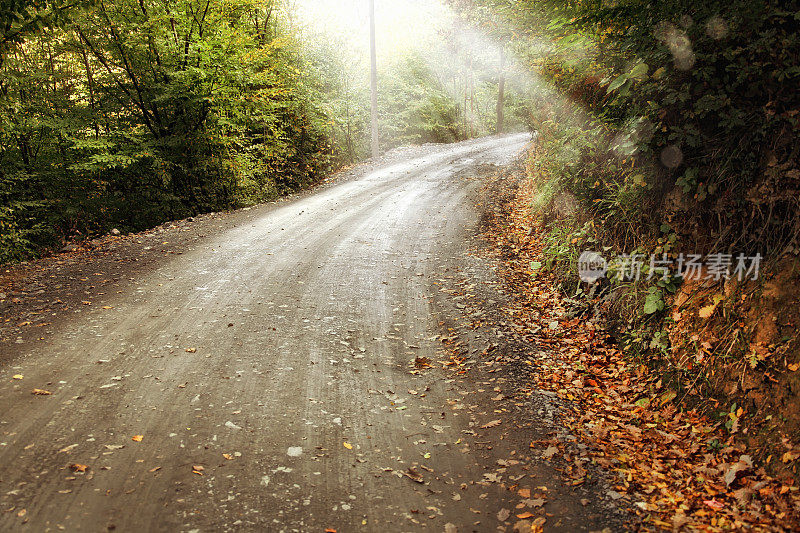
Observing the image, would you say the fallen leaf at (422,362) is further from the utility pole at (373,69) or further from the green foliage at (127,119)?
the utility pole at (373,69)

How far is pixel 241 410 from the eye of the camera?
14.6ft

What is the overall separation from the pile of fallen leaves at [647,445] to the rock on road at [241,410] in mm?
1130

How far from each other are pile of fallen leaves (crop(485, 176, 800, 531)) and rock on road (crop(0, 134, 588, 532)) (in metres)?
1.13

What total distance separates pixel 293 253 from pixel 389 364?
4390mm

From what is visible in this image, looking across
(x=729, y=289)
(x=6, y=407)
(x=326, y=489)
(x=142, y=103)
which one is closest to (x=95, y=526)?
(x=326, y=489)

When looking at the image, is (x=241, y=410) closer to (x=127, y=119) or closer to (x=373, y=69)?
(x=127, y=119)

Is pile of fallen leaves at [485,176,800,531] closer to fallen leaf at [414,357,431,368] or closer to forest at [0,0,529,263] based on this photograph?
fallen leaf at [414,357,431,368]

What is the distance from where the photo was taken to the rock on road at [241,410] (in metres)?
3.33

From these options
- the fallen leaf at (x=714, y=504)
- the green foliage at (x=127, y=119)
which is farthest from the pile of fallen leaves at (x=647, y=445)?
the green foliage at (x=127, y=119)

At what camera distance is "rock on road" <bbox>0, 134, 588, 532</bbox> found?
333cm

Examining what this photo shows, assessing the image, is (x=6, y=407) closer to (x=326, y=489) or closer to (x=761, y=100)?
(x=326, y=489)

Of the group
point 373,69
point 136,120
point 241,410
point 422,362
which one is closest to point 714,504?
point 422,362

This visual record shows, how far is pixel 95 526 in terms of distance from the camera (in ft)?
10.1

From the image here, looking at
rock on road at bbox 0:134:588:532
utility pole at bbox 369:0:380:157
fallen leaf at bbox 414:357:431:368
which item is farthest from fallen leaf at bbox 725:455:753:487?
utility pole at bbox 369:0:380:157
